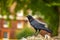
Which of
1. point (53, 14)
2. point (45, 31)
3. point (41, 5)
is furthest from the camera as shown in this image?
point (53, 14)

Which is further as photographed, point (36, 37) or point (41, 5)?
point (41, 5)

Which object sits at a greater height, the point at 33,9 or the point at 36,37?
the point at 33,9

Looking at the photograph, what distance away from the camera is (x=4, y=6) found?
555 cm

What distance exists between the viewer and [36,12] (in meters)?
5.64

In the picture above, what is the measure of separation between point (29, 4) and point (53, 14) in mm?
531

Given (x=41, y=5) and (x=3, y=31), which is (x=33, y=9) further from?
(x=3, y=31)

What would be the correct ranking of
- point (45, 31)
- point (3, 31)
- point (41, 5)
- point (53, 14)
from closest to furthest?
point (45, 31), point (41, 5), point (53, 14), point (3, 31)

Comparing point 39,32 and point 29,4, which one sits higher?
point 29,4

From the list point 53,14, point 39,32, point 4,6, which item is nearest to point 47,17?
point 53,14

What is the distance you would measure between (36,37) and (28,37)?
84mm

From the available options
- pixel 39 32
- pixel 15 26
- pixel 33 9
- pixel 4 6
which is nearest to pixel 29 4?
pixel 33 9

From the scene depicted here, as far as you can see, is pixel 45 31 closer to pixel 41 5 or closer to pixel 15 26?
pixel 41 5

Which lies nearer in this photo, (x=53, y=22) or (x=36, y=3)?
(x=36, y=3)

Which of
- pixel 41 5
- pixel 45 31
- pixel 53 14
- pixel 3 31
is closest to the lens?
pixel 45 31
